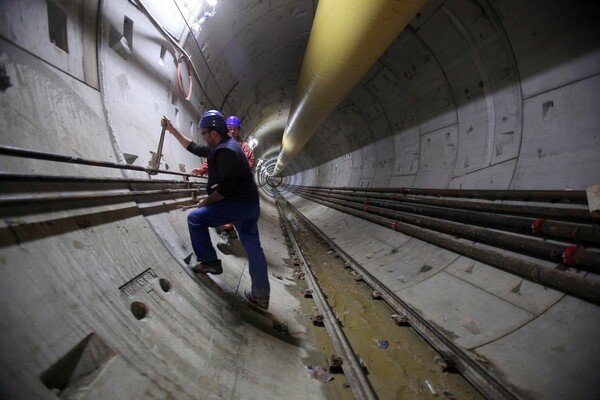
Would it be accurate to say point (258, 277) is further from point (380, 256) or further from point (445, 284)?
point (380, 256)

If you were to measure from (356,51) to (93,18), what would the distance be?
113 inches

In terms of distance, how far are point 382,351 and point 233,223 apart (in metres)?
2.15

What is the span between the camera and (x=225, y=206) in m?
2.90

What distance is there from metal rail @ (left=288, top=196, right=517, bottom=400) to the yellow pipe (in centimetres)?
332

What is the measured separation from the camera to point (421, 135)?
18.7 ft

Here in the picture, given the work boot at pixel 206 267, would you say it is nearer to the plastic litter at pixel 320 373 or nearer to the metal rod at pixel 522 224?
the plastic litter at pixel 320 373

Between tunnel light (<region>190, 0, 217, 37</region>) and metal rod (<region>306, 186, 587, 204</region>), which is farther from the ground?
tunnel light (<region>190, 0, 217, 37</region>)

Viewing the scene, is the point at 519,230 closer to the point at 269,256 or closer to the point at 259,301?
the point at 259,301

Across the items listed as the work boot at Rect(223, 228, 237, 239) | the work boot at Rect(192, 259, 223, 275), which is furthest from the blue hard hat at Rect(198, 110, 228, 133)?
the work boot at Rect(223, 228, 237, 239)

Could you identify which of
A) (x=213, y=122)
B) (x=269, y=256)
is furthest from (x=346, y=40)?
(x=269, y=256)

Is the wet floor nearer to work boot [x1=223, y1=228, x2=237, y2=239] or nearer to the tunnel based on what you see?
the tunnel

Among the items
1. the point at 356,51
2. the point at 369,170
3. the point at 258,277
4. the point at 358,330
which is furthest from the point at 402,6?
the point at 369,170

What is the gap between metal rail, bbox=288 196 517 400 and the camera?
212cm

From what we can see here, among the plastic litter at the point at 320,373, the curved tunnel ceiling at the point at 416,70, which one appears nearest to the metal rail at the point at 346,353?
the plastic litter at the point at 320,373
